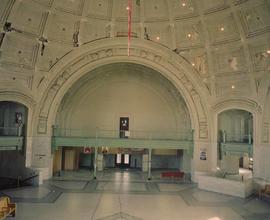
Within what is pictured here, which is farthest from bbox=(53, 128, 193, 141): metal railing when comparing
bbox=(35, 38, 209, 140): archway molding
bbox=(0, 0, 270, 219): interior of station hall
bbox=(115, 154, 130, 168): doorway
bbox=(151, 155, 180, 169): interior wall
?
bbox=(35, 38, 209, 140): archway molding

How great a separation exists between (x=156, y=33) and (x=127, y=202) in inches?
546

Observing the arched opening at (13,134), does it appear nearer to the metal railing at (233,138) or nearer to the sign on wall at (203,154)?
the sign on wall at (203,154)

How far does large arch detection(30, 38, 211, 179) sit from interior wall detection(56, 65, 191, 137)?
338 cm

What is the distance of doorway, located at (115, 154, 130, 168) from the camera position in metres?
32.3

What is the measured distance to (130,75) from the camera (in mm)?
29438

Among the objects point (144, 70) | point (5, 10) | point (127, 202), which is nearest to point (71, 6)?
point (5, 10)

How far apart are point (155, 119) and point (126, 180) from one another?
7720 mm

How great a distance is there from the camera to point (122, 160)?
3244cm

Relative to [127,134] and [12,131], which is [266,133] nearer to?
[127,134]

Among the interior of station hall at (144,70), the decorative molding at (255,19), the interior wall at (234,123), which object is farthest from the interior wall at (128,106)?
the decorative molding at (255,19)

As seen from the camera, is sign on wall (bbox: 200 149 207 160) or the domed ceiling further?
sign on wall (bbox: 200 149 207 160)

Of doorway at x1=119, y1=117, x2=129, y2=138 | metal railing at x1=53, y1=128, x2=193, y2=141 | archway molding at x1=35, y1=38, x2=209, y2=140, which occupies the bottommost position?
metal railing at x1=53, y1=128, x2=193, y2=141

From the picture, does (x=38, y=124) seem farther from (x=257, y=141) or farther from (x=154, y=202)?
(x=257, y=141)

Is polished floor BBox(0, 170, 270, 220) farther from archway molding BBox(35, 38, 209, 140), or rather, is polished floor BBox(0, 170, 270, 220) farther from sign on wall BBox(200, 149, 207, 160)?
archway molding BBox(35, 38, 209, 140)
